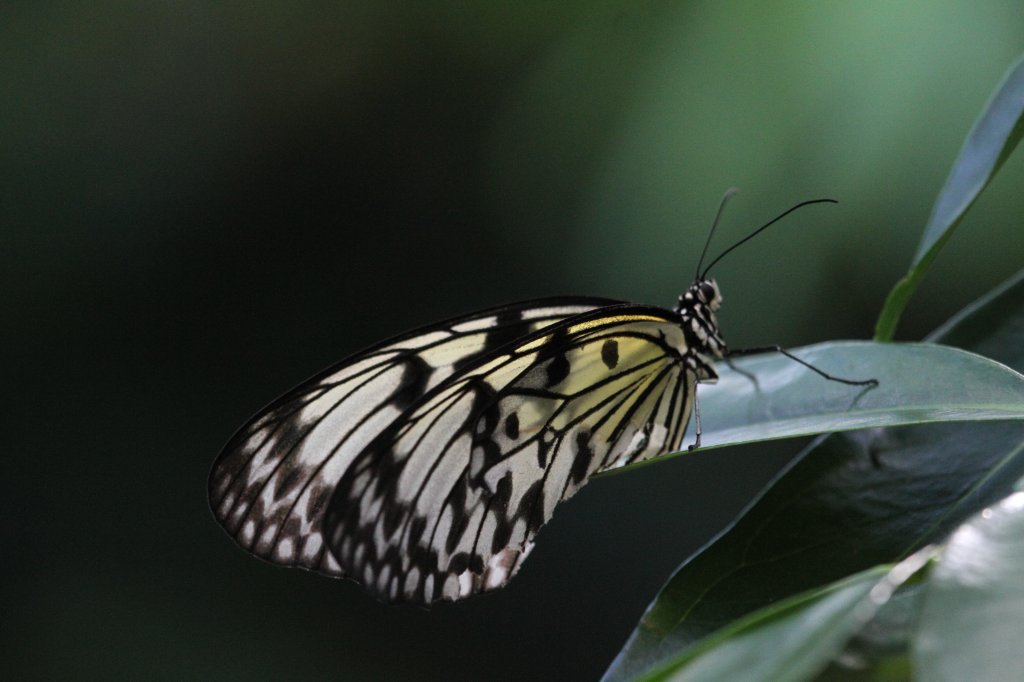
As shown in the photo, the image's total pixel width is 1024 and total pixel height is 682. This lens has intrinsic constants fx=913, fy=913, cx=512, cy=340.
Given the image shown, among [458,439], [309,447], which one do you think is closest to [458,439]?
[458,439]

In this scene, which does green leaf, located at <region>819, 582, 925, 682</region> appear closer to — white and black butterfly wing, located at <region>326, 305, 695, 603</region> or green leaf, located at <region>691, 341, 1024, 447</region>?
green leaf, located at <region>691, 341, 1024, 447</region>

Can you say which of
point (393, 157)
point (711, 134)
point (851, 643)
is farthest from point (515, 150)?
point (851, 643)

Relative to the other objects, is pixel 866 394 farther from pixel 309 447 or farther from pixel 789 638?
pixel 309 447

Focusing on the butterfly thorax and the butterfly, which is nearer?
the butterfly

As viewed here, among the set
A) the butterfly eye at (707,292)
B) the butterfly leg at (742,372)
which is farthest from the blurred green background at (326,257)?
the butterfly leg at (742,372)

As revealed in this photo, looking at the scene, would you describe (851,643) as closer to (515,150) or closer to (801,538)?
(801,538)

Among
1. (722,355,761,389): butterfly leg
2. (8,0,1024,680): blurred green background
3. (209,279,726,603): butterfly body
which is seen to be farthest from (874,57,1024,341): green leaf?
(8,0,1024,680): blurred green background

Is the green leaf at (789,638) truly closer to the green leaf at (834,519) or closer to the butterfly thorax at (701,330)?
the green leaf at (834,519)
